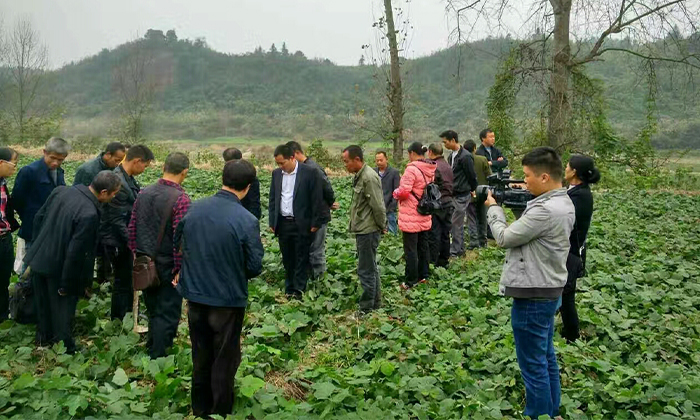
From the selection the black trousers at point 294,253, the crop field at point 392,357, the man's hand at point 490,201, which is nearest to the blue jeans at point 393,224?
the crop field at point 392,357

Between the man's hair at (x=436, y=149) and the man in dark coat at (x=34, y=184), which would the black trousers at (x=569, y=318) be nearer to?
the man's hair at (x=436, y=149)

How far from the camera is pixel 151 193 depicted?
4.39 meters

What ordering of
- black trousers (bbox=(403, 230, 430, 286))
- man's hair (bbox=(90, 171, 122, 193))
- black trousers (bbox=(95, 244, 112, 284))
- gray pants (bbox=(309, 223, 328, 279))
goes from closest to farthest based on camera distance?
man's hair (bbox=(90, 171, 122, 193)) < black trousers (bbox=(95, 244, 112, 284)) < black trousers (bbox=(403, 230, 430, 286)) < gray pants (bbox=(309, 223, 328, 279))

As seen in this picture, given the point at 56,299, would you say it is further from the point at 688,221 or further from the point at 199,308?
the point at 688,221

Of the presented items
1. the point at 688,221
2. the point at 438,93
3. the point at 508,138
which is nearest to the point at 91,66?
the point at 438,93

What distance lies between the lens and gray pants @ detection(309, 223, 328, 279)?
23.1 feet

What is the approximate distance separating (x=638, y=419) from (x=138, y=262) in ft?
13.1

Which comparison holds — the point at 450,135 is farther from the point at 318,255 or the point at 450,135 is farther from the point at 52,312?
the point at 52,312

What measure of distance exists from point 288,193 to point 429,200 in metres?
1.79

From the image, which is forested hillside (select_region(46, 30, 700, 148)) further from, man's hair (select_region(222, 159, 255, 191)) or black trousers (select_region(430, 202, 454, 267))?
man's hair (select_region(222, 159, 255, 191))

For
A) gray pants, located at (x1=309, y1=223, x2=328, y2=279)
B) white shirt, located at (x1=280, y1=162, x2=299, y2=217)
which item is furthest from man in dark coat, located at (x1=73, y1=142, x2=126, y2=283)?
gray pants, located at (x1=309, y1=223, x2=328, y2=279)

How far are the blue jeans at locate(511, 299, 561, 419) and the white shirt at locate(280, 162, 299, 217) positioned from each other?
349 centimetres

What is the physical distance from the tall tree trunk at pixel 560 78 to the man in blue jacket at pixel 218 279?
10.6 m

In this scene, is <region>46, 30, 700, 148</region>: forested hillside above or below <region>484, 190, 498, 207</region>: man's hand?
above
